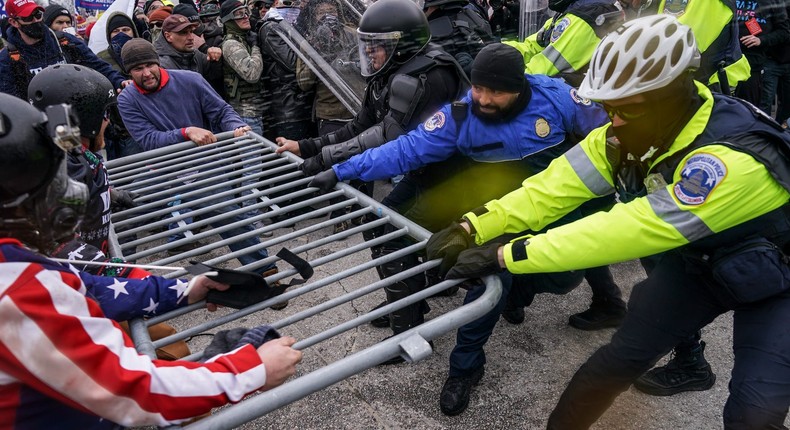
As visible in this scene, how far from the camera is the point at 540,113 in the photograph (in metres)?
2.84

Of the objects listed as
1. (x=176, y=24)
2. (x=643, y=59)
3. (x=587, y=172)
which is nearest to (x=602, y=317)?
(x=587, y=172)

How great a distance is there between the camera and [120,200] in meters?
2.88

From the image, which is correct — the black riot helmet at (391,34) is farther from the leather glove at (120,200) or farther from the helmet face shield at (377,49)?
the leather glove at (120,200)

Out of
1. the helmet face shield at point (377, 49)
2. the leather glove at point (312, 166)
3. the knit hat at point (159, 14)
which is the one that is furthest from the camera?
the knit hat at point (159, 14)

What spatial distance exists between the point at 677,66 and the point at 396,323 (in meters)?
1.99

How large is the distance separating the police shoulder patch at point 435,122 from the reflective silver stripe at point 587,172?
0.83m

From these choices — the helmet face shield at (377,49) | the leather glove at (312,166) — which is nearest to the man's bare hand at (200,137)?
the leather glove at (312,166)

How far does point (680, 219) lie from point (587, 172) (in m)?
0.52

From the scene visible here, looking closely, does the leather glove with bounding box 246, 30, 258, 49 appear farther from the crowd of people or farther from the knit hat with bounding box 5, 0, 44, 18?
the knit hat with bounding box 5, 0, 44, 18

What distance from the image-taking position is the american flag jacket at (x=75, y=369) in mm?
1132

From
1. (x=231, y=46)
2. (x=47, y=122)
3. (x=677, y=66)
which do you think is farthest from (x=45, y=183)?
(x=231, y=46)

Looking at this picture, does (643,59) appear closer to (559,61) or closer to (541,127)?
(541,127)

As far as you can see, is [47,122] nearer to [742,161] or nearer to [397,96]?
[742,161]

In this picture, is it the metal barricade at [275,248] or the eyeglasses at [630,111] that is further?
the eyeglasses at [630,111]
